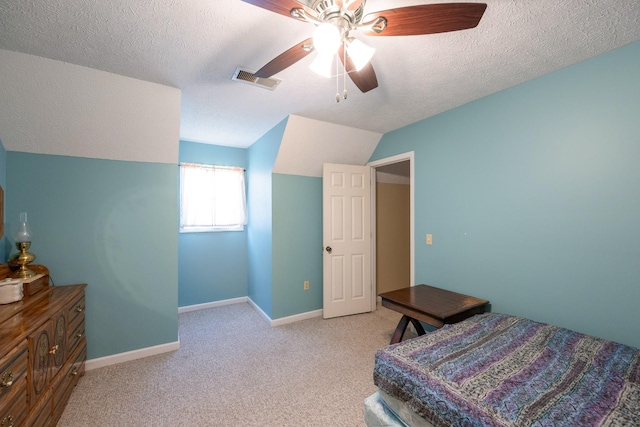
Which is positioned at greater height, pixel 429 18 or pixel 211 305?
pixel 429 18

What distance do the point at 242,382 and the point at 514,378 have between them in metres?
1.89

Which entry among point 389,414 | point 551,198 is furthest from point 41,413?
point 551,198

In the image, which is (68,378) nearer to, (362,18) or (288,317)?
(288,317)

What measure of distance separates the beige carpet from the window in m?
1.44

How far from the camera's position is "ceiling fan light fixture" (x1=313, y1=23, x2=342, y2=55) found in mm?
1082

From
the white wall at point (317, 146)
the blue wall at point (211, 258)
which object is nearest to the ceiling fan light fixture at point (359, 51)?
the white wall at point (317, 146)

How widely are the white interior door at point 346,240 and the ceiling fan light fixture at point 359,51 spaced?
2.07 metres

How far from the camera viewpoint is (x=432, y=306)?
7.03 ft

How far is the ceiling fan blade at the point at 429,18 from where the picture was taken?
98 cm

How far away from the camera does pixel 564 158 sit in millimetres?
1837

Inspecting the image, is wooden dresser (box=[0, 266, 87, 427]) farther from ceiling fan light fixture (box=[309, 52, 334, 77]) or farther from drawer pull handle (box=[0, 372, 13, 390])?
ceiling fan light fixture (box=[309, 52, 334, 77])

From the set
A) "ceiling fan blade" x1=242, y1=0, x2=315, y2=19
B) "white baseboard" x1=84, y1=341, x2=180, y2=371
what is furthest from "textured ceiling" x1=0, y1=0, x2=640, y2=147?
"white baseboard" x1=84, y1=341, x2=180, y2=371

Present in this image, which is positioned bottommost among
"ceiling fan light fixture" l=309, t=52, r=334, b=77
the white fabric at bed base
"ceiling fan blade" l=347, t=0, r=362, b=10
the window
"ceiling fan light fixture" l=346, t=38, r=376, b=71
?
the white fabric at bed base

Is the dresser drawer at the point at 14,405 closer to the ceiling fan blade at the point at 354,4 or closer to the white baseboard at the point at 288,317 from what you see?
the white baseboard at the point at 288,317
